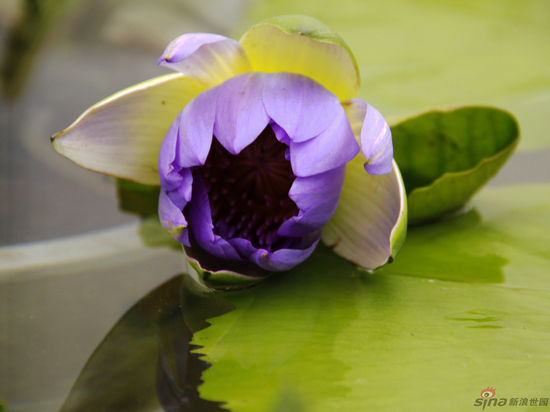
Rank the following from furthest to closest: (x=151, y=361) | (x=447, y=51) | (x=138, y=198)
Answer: (x=447, y=51)
(x=138, y=198)
(x=151, y=361)

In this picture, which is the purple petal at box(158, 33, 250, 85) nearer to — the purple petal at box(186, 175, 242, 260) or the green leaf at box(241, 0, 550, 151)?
the purple petal at box(186, 175, 242, 260)

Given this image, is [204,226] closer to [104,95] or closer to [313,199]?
[313,199]

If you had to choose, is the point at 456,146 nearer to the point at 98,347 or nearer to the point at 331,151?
the point at 331,151

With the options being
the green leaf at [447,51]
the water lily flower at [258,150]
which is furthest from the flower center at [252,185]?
the green leaf at [447,51]

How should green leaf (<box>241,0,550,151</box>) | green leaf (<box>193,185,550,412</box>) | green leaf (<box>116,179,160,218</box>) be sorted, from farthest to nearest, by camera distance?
green leaf (<box>241,0,550,151</box>) → green leaf (<box>116,179,160,218</box>) → green leaf (<box>193,185,550,412</box>)

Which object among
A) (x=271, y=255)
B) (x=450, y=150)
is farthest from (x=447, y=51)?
(x=271, y=255)

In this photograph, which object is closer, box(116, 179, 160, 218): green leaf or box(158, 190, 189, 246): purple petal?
box(158, 190, 189, 246): purple petal

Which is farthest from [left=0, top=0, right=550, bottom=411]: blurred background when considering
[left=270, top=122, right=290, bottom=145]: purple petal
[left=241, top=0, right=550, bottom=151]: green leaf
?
[left=270, top=122, right=290, bottom=145]: purple petal
